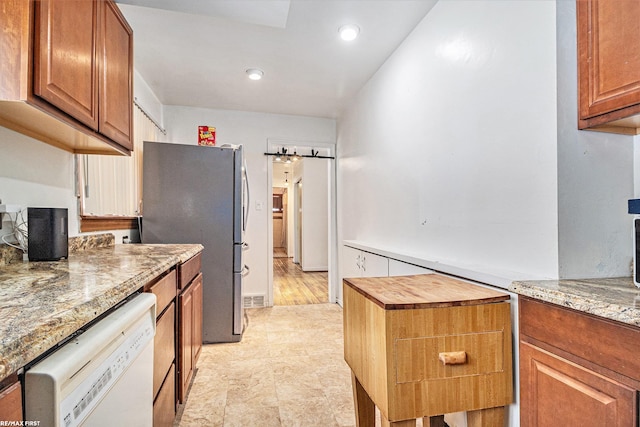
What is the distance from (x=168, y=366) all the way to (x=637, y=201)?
1.91 metres

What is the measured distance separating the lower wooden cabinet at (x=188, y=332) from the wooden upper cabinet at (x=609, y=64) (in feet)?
6.40

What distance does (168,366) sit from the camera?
1443mm

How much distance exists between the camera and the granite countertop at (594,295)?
77 cm

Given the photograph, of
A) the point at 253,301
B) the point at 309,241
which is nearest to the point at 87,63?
the point at 253,301

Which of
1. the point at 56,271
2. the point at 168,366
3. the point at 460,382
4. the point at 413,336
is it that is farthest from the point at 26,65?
the point at 460,382

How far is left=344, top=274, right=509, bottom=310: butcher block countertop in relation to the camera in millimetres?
1109

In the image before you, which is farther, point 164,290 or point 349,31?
point 349,31

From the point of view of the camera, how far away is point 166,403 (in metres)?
1.38

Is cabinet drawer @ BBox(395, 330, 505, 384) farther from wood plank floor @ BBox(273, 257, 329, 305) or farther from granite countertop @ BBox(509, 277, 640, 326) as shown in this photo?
wood plank floor @ BBox(273, 257, 329, 305)

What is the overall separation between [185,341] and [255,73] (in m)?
2.25

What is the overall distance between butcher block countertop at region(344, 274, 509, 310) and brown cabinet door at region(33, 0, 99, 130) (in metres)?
1.33

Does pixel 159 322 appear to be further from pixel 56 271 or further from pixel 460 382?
pixel 460 382

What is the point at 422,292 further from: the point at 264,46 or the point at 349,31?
the point at 264,46

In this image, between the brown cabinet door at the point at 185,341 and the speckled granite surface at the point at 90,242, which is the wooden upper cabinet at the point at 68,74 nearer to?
the speckled granite surface at the point at 90,242
